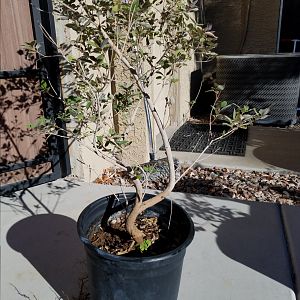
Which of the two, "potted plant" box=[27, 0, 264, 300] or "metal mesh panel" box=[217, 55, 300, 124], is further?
"metal mesh panel" box=[217, 55, 300, 124]

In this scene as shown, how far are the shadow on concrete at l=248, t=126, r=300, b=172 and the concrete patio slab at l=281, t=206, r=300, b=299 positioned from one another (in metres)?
1.13

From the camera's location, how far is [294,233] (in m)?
2.25

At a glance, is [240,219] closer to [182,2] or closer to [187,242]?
[187,242]

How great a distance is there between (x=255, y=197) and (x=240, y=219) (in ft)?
2.02

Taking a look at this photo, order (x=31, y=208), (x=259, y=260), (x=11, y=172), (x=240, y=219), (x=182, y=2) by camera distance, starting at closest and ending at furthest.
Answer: (x=182, y=2) < (x=259, y=260) < (x=240, y=219) < (x=31, y=208) < (x=11, y=172)

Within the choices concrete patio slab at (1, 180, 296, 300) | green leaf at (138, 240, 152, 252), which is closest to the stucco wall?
concrete patio slab at (1, 180, 296, 300)

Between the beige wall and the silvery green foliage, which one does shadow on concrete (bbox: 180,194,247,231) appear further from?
the silvery green foliage

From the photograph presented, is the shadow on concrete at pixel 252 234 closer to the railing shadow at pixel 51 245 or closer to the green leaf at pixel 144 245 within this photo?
the green leaf at pixel 144 245

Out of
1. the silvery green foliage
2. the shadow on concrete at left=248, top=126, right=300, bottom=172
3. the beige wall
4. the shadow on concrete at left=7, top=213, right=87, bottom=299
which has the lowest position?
the shadow on concrete at left=248, top=126, right=300, bottom=172

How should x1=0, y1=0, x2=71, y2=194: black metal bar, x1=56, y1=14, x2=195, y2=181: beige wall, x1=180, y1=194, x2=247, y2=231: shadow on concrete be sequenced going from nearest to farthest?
x1=180, y1=194, x2=247, y2=231: shadow on concrete
x1=0, y1=0, x2=71, y2=194: black metal bar
x1=56, y1=14, x2=195, y2=181: beige wall

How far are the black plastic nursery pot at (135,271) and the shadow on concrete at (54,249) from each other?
372mm

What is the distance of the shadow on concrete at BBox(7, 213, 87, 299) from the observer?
191 centimetres

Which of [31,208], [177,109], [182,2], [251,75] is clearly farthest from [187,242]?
[251,75]

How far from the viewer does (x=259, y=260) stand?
200 centimetres
